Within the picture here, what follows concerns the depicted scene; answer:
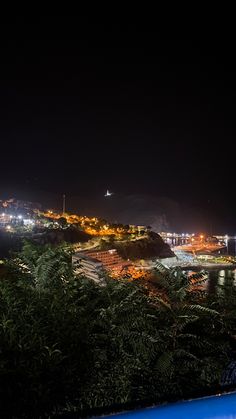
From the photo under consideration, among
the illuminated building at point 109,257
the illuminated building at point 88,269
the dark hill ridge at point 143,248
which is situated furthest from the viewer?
the dark hill ridge at point 143,248

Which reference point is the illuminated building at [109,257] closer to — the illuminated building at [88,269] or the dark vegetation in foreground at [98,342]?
the illuminated building at [88,269]

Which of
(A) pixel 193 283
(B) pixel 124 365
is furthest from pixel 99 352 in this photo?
(A) pixel 193 283

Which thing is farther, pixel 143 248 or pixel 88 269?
pixel 143 248

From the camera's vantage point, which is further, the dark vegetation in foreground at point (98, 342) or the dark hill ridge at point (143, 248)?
the dark hill ridge at point (143, 248)

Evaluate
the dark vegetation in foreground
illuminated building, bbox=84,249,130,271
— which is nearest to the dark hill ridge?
illuminated building, bbox=84,249,130,271

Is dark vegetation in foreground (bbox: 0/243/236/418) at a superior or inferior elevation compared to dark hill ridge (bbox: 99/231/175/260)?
inferior

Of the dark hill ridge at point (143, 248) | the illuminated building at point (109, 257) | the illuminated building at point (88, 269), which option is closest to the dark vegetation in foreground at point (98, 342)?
the illuminated building at point (88, 269)

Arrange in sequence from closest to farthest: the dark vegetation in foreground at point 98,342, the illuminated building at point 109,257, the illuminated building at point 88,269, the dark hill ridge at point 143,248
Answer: the dark vegetation in foreground at point 98,342, the illuminated building at point 88,269, the illuminated building at point 109,257, the dark hill ridge at point 143,248

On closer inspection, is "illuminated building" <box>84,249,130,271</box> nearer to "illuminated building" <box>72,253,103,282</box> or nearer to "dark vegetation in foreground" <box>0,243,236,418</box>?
"illuminated building" <box>72,253,103,282</box>

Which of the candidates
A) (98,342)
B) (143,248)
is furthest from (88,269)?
(143,248)

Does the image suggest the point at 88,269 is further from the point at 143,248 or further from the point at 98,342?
the point at 143,248
